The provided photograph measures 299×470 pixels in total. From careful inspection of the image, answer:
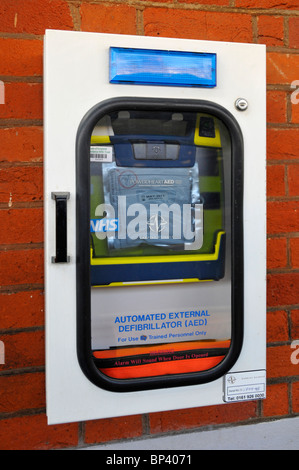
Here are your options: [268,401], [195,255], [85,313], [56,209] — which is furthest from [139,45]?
[268,401]

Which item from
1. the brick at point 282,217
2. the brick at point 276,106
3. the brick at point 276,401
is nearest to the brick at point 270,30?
the brick at point 276,106

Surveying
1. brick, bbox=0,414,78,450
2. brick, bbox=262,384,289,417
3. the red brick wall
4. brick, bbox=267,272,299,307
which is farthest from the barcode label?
brick, bbox=262,384,289,417

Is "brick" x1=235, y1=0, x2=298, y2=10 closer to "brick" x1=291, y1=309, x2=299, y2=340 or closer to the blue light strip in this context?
the blue light strip

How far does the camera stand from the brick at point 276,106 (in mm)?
1497

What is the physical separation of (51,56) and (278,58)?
0.83 metres

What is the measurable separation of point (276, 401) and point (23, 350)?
910 millimetres

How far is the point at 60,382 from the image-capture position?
110cm

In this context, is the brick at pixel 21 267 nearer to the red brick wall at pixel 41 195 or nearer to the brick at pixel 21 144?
the red brick wall at pixel 41 195

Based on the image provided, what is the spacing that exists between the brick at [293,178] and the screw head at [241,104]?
0.43 metres

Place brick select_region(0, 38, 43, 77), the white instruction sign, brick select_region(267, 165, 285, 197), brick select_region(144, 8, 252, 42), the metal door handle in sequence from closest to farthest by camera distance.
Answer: the metal door handle → the white instruction sign → brick select_region(0, 38, 43, 77) → brick select_region(144, 8, 252, 42) → brick select_region(267, 165, 285, 197)

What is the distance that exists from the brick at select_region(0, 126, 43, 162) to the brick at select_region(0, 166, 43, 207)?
0.10 ft

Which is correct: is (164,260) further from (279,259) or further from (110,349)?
(279,259)

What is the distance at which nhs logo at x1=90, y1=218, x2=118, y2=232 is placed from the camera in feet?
3.78

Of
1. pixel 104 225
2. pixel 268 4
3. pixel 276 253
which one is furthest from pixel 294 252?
pixel 268 4
